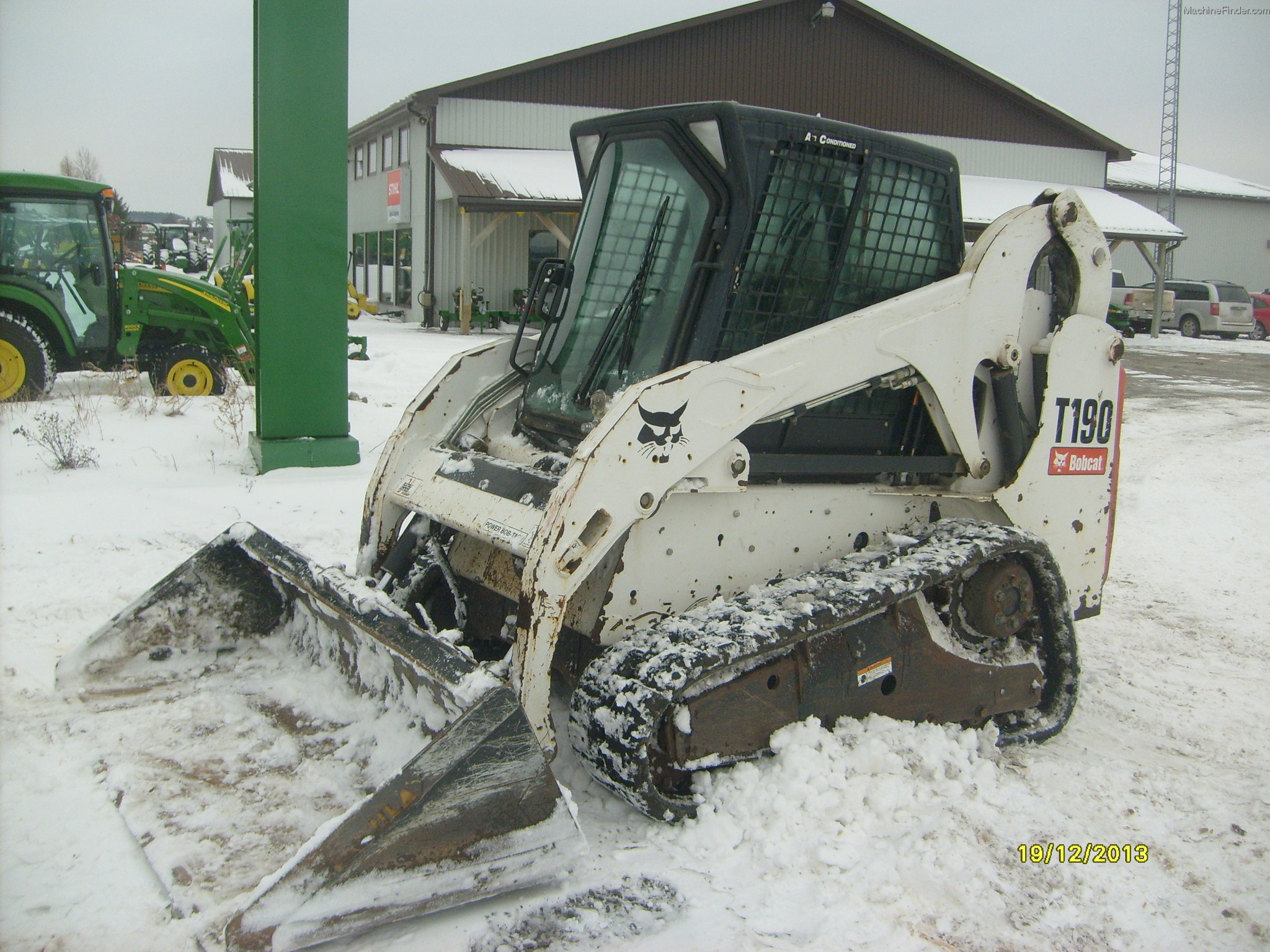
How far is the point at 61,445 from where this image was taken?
748cm

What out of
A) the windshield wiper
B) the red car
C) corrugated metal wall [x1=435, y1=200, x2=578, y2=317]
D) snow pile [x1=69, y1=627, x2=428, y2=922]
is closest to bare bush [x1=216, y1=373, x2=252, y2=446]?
snow pile [x1=69, y1=627, x2=428, y2=922]

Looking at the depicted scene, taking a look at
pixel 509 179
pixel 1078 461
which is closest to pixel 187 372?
pixel 1078 461

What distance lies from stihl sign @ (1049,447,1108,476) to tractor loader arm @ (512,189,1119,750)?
26 centimetres

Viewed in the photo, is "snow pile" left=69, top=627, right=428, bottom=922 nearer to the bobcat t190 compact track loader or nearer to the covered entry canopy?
the bobcat t190 compact track loader

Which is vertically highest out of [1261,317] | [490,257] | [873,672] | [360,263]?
[360,263]

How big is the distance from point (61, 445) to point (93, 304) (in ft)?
15.8

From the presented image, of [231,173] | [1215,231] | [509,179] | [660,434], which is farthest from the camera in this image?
[231,173]

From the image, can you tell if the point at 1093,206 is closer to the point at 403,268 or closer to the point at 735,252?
the point at 403,268

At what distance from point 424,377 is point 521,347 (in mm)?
9135

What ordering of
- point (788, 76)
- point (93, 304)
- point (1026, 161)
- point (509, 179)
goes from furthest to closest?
point (1026, 161), point (788, 76), point (509, 179), point (93, 304)

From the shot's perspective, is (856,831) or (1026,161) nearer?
(856,831)

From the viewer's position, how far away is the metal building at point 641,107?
885 inches
